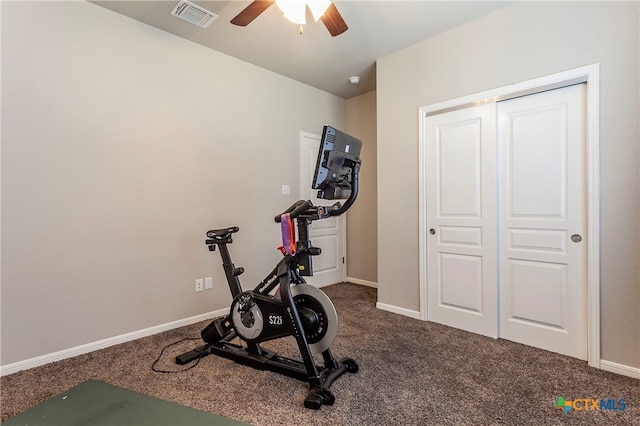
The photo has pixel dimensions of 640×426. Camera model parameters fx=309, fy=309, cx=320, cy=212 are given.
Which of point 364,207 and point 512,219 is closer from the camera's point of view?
point 512,219

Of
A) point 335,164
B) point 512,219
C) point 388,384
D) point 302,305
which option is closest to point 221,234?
point 302,305

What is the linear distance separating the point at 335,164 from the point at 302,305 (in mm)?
948

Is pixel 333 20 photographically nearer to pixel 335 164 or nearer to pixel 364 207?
pixel 335 164

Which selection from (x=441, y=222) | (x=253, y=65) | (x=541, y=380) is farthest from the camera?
(x=253, y=65)

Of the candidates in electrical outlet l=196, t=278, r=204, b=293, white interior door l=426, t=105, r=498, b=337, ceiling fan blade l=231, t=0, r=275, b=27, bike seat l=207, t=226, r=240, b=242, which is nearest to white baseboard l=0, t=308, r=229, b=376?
electrical outlet l=196, t=278, r=204, b=293

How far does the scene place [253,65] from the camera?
3.50m

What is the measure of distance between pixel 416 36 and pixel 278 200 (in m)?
2.25

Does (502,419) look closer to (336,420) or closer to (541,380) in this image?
(541,380)

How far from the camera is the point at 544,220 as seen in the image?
2420 mm

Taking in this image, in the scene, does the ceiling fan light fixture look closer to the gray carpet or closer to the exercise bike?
the exercise bike

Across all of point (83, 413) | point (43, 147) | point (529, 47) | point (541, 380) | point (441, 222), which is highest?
point (529, 47)

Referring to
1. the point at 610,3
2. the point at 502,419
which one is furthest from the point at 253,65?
the point at 502,419

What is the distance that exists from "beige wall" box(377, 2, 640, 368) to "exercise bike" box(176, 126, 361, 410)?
1.43 m

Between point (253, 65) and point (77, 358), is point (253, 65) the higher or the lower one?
the higher one
